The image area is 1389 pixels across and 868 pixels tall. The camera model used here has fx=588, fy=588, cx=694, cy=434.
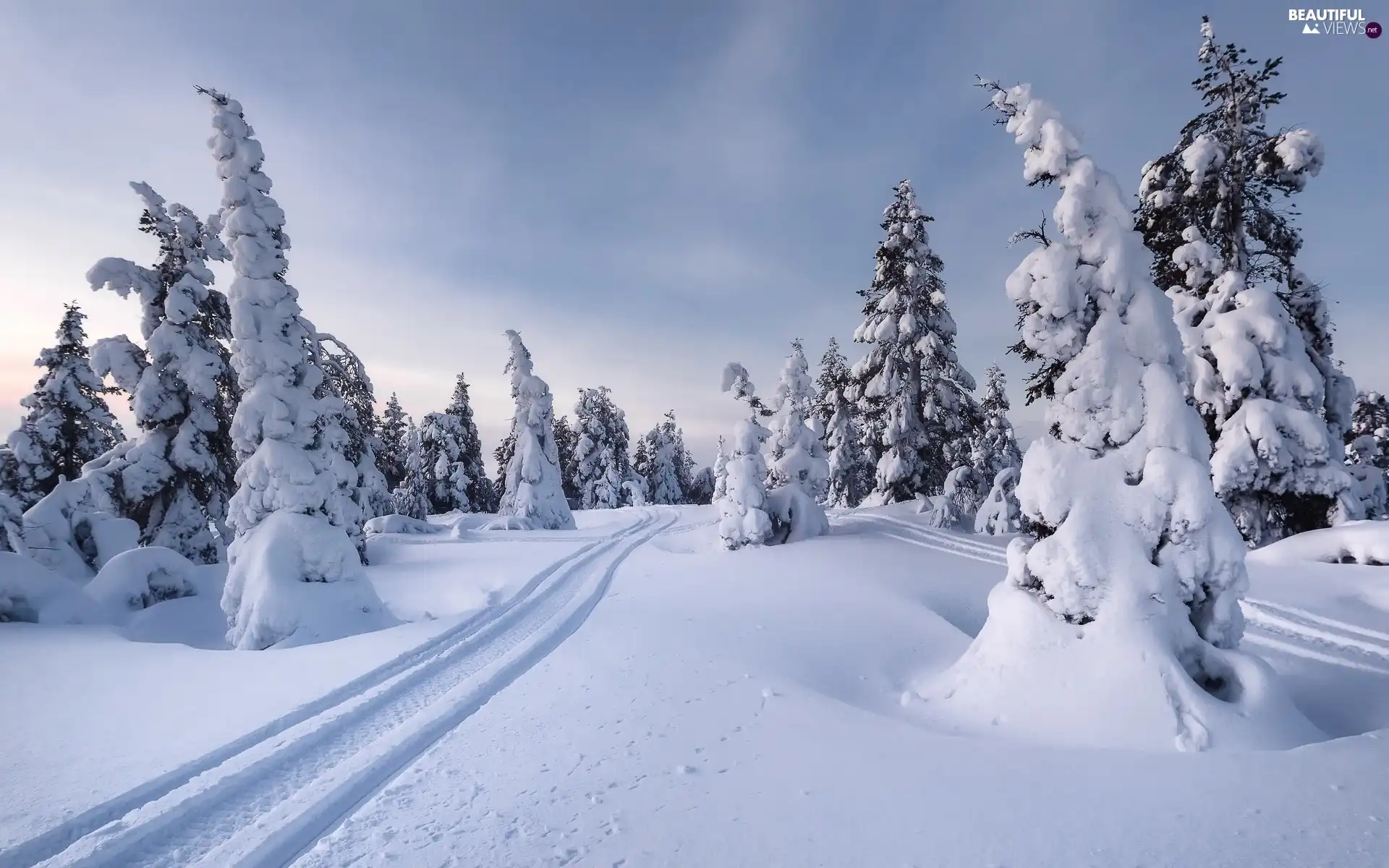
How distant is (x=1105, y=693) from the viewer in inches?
223

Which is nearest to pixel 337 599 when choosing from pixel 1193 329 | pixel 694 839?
pixel 694 839

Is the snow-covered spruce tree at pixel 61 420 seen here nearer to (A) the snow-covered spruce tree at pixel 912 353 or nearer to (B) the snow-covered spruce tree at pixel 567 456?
(A) the snow-covered spruce tree at pixel 912 353

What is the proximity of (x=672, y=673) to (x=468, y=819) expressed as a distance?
3.57m

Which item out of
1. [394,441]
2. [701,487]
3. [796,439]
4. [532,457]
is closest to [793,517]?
[796,439]

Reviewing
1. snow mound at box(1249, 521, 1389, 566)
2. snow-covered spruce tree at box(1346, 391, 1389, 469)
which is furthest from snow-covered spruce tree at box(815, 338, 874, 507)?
snow-covered spruce tree at box(1346, 391, 1389, 469)

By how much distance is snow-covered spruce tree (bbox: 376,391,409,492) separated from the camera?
4581cm

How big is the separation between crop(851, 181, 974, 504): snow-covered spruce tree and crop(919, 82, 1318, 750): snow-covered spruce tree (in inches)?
630

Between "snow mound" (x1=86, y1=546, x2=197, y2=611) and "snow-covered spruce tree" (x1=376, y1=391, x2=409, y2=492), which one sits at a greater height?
"snow-covered spruce tree" (x1=376, y1=391, x2=409, y2=492)

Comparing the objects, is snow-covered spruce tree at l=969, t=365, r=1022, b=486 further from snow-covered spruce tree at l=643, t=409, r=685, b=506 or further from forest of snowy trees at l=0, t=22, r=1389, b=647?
snow-covered spruce tree at l=643, t=409, r=685, b=506

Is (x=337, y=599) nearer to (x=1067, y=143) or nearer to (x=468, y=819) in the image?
(x=468, y=819)

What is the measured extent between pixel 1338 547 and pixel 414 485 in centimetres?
4556

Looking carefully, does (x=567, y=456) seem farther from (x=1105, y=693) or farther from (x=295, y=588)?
(x=1105, y=693)

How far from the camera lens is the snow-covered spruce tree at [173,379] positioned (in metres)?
16.9

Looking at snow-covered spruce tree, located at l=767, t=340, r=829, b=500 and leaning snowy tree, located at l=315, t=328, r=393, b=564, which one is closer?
leaning snowy tree, located at l=315, t=328, r=393, b=564
